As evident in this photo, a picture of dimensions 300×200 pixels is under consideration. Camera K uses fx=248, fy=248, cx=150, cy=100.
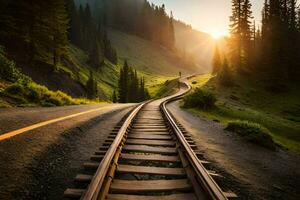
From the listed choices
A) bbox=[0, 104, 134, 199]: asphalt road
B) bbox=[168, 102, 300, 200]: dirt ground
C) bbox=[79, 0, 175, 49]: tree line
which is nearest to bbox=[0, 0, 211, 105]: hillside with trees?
bbox=[79, 0, 175, 49]: tree line

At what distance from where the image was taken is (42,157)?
5.03m

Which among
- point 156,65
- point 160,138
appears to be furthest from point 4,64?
point 156,65

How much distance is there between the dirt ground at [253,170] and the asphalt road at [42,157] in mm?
3059

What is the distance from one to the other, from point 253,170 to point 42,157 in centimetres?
483

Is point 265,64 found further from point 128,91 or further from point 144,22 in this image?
point 144,22

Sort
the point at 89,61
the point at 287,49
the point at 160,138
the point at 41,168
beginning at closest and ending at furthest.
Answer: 1. the point at 41,168
2. the point at 160,138
3. the point at 287,49
4. the point at 89,61

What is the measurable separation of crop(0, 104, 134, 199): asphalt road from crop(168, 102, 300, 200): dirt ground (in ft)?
10.0

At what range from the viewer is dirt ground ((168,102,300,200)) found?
4805 mm

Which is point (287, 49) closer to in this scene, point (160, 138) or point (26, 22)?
point (26, 22)

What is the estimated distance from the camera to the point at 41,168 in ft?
15.0

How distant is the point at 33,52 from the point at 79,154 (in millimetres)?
39284

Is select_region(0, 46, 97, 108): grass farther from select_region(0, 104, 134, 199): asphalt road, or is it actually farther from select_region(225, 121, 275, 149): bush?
select_region(225, 121, 275, 149): bush

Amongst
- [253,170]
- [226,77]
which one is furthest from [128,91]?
[253,170]

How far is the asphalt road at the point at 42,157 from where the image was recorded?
3.82 meters
